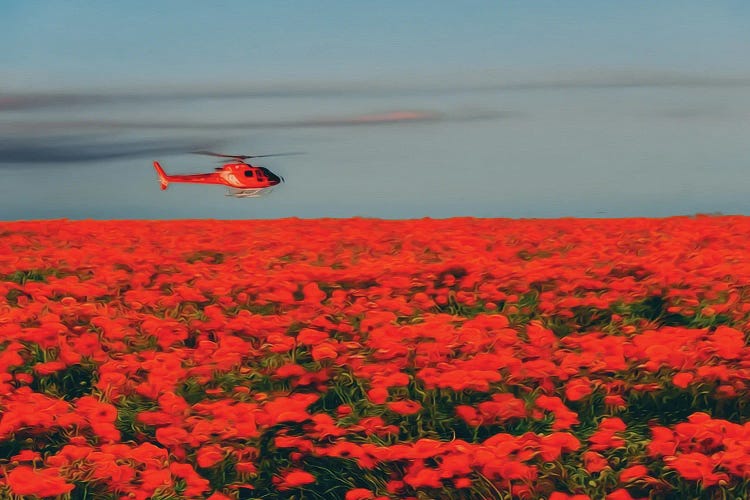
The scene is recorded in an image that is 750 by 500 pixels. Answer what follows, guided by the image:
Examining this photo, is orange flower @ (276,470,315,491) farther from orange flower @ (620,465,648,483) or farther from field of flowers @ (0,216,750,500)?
orange flower @ (620,465,648,483)

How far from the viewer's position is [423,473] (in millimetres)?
5520

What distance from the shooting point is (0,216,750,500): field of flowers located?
18.5 ft

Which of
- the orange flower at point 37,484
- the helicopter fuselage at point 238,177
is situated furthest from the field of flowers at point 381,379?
the helicopter fuselage at point 238,177

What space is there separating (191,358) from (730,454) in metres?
3.84

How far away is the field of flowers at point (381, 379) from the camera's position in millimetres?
5629

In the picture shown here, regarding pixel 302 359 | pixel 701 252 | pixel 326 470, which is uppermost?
pixel 701 252

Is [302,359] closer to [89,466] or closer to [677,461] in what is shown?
[89,466]

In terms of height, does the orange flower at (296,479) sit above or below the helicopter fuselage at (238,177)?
below

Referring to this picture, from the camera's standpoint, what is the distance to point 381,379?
258 inches

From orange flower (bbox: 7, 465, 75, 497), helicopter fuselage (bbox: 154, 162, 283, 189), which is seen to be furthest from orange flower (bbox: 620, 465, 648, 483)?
helicopter fuselage (bbox: 154, 162, 283, 189)

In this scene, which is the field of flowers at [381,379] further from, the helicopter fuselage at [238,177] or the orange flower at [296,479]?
the helicopter fuselage at [238,177]

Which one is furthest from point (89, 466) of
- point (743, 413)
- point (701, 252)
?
point (701, 252)

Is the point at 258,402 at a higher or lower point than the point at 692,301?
lower

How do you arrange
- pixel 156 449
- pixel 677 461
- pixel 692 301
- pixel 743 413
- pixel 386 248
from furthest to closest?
pixel 386 248 < pixel 692 301 < pixel 743 413 < pixel 156 449 < pixel 677 461
